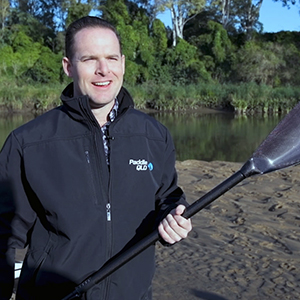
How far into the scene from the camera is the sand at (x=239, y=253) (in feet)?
12.2

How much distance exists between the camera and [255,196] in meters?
6.39

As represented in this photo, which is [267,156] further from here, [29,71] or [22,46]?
[22,46]

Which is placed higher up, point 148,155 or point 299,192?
point 148,155

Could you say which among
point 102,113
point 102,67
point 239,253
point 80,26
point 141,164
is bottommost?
point 239,253

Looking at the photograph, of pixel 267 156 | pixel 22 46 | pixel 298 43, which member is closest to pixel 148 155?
pixel 267 156

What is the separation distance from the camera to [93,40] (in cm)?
173

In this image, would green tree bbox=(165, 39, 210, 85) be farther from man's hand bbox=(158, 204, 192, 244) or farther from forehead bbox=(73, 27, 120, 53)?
man's hand bbox=(158, 204, 192, 244)

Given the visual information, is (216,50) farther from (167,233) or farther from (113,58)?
(167,233)

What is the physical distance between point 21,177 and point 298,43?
116 feet

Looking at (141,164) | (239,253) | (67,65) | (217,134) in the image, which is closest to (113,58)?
(67,65)

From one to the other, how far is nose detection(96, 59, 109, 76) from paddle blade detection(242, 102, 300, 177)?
22.8 inches

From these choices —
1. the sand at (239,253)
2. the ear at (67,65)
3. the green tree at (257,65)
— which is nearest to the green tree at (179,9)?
the green tree at (257,65)

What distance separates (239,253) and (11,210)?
122 inches

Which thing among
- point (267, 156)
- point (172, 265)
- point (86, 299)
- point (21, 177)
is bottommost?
point (172, 265)
